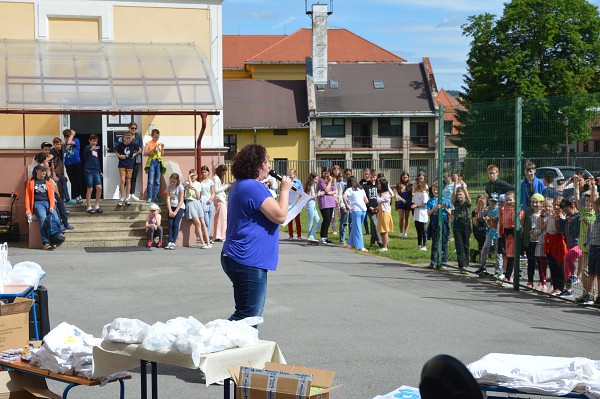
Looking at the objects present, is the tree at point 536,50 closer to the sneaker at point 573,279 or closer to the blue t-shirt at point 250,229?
the sneaker at point 573,279

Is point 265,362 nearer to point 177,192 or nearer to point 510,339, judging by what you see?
point 510,339

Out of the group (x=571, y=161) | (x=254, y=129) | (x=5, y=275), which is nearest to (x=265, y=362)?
(x=5, y=275)

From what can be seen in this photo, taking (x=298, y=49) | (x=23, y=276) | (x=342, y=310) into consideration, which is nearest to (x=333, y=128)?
(x=298, y=49)

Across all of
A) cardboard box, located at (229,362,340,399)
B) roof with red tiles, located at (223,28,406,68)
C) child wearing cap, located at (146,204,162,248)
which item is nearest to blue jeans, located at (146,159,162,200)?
child wearing cap, located at (146,204,162,248)

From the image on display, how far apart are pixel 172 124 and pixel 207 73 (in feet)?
6.36

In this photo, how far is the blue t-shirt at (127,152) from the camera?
70.0 feet

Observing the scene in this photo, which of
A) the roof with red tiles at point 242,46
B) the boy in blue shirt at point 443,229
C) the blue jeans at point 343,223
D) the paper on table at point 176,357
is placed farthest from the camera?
the roof with red tiles at point 242,46

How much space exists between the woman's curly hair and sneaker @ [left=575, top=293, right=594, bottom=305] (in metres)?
6.86

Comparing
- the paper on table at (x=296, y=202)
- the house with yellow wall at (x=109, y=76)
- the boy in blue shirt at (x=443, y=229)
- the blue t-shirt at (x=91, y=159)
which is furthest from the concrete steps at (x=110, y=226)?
the paper on table at (x=296, y=202)

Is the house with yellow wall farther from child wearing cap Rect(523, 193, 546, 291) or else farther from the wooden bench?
the wooden bench

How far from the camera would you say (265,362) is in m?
6.05

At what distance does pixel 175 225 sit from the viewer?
2025 cm

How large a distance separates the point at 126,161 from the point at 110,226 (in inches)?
64.7

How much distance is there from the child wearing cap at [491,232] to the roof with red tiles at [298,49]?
65923mm
